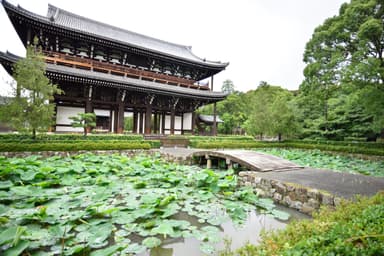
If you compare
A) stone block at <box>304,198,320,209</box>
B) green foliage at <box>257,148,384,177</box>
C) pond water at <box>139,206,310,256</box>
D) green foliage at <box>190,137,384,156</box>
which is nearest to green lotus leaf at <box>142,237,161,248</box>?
pond water at <box>139,206,310,256</box>

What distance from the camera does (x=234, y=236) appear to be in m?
3.05

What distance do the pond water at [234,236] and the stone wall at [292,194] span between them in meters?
0.20

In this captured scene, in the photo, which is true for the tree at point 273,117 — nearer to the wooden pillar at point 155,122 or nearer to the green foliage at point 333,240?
the wooden pillar at point 155,122

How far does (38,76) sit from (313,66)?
14330mm

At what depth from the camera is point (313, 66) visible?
1138 cm

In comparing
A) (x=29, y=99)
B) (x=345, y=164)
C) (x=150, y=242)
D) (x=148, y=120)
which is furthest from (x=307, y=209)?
(x=148, y=120)

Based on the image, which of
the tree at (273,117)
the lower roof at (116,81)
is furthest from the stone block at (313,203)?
the tree at (273,117)

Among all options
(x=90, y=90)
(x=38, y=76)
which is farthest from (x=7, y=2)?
(x=90, y=90)

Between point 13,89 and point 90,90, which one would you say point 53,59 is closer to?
point 90,90

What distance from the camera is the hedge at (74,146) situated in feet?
26.4

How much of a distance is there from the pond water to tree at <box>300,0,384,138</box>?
28.1 ft

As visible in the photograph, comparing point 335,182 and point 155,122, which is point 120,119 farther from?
point 335,182

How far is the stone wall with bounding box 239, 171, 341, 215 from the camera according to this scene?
150 inches

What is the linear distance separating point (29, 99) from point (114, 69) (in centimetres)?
584
